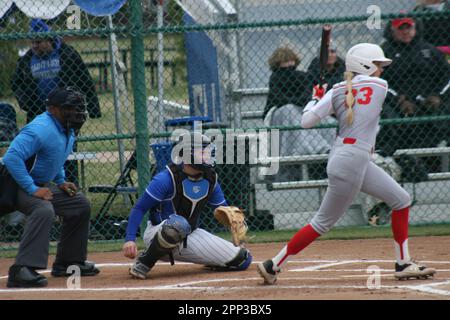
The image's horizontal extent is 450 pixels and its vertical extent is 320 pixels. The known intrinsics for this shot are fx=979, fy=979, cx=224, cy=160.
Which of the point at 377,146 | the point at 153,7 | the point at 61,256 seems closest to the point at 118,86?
the point at 153,7

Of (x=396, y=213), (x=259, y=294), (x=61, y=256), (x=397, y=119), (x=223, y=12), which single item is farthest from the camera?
(x=223, y=12)

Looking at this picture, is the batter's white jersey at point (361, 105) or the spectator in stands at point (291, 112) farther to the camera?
the spectator in stands at point (291, 112)

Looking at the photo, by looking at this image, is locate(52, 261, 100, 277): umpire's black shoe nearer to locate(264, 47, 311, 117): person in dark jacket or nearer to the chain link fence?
the chain link fence

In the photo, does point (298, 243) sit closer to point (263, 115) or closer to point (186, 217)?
point (186, 217)

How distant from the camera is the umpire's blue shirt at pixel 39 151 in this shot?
22.2 ft

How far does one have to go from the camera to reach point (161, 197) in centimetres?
695

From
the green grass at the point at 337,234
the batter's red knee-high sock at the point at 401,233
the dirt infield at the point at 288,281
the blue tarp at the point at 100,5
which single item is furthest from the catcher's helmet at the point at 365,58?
the blue tarp at the point at 100,5

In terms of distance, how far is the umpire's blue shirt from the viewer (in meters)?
6.76

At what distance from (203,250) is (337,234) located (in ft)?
8.40

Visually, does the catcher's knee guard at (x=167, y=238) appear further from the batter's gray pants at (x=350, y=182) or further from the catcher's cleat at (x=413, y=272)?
the catcher's cleat at (x=413, y=272)

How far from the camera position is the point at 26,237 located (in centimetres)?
677

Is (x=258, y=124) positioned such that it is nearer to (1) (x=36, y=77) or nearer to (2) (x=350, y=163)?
(1) (x=36, y=77)

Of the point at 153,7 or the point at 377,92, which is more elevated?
the point at 153,7

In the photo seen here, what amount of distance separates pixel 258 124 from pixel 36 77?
2.54 meters
